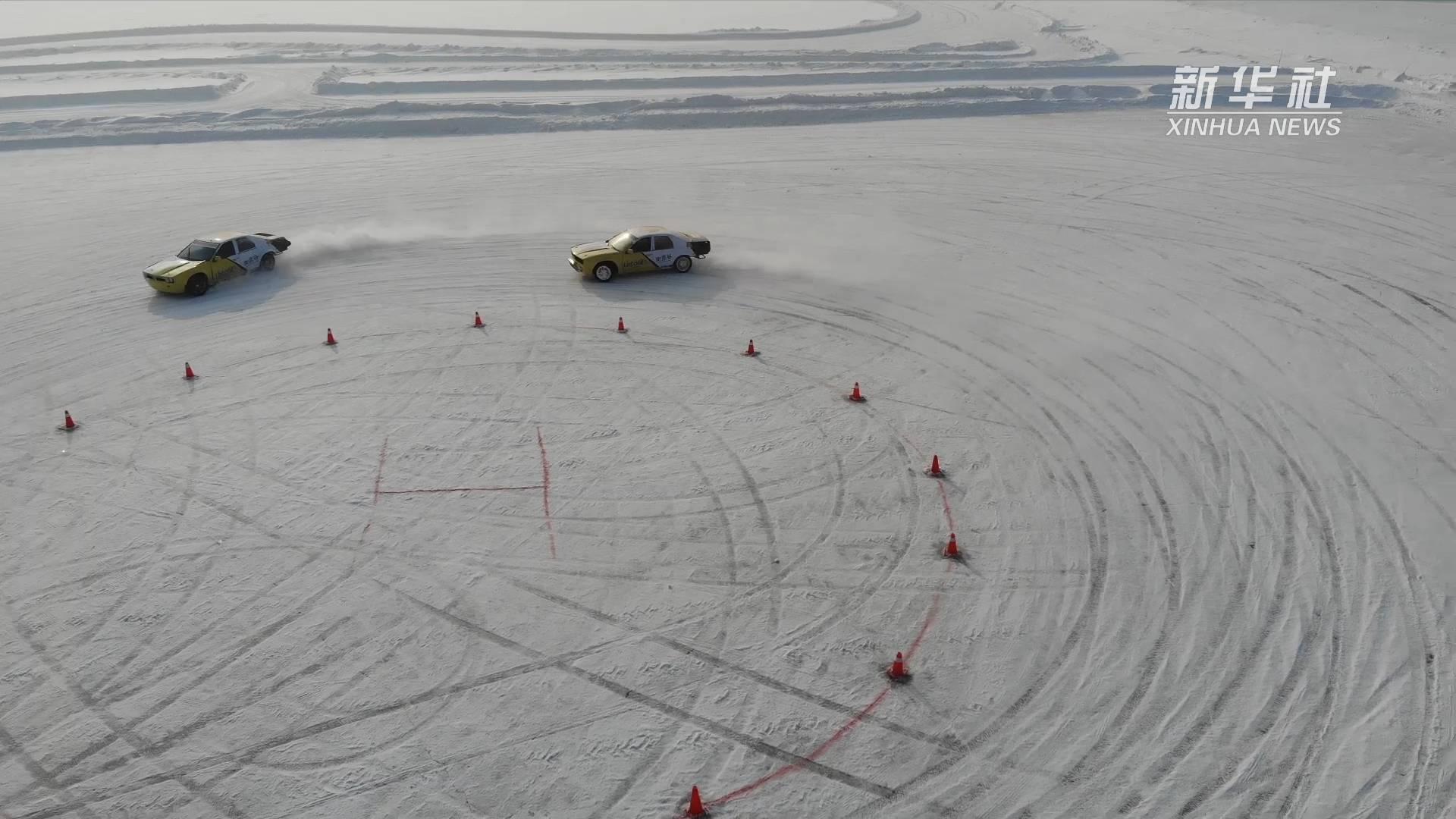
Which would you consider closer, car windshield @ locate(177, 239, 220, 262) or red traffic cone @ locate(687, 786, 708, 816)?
red traffic cone @ locate(687, 786, 708, 816)

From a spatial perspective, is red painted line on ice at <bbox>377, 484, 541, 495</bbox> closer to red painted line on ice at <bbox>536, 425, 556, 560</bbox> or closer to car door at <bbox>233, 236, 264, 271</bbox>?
red painted line on ice at <bbox>536, 425, 556, 560</bbox>

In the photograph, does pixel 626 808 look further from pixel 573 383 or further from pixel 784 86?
pixel 784 86

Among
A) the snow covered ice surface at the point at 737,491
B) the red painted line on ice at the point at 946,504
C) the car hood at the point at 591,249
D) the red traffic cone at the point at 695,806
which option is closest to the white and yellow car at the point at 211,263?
the snow covered ice surface at the point at 737,491

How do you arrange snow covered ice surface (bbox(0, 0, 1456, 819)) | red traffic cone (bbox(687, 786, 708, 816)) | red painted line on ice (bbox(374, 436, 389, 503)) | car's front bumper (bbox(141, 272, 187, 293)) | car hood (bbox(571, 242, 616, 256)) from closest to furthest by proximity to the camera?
red traffic cone (bbox(687, 786, 708, 816)) < snow covered ice surface (bbox(0, 0, 1456, 819)) < red painted line on ice (bbox(374, 436, 389, 503)) < car's front bumper (bbox(141, 272, 187, 293)) < car hood (bbox(571, 242, 616, 256))

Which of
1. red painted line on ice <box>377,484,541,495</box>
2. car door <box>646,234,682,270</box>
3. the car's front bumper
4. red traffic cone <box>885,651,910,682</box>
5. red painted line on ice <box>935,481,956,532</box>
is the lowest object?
red traffic cone <box>885,651,910,682</box>

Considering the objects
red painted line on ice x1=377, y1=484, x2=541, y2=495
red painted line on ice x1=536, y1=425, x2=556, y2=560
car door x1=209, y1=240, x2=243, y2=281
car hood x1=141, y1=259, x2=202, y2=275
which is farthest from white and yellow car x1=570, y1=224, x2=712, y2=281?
red painted line on ice x1=377, y1=484, x2=541, y2=495

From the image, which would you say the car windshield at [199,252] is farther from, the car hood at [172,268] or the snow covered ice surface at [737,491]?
the snow covered ice surface at [737,491]

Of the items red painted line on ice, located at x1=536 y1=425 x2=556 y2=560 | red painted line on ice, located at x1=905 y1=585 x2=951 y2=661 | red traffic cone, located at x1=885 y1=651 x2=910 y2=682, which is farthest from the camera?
red painted line on ice, located at x1=536 y1=425 x2=556 y2=560
